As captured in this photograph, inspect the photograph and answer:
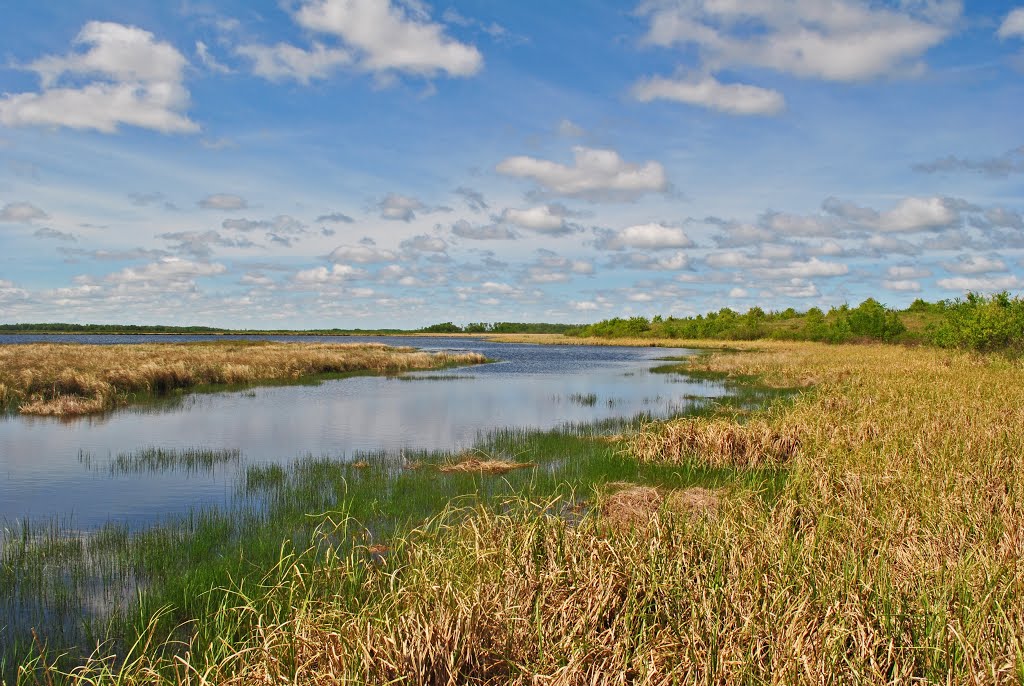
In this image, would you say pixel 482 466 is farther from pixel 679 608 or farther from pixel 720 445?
pixel 679 608

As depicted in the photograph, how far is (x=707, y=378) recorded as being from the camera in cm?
4594

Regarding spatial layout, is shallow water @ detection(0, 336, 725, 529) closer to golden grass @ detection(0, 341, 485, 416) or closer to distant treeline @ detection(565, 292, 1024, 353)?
golden grass @ detection(0, 341, 485, 416)

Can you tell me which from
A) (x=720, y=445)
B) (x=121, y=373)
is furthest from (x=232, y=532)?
(x=121, y=373)

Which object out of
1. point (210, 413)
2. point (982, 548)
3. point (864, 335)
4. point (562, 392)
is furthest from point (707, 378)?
point (864, 335)

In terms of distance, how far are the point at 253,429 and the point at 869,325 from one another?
96.4 metres

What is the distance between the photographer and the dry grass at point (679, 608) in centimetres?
551

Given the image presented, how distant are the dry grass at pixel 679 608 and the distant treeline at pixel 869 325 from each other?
4420cm

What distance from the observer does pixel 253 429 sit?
910 inches

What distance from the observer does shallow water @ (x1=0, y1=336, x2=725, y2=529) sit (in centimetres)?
1402

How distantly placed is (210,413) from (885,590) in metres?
26.7

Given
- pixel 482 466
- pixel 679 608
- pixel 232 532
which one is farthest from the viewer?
pixel 482 466

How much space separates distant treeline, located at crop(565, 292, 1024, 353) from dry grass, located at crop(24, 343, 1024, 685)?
4420 centimetres

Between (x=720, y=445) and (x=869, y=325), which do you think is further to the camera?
(x=869, y=325)

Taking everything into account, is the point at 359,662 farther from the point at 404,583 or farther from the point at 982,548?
the point at 982,548
